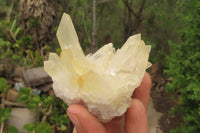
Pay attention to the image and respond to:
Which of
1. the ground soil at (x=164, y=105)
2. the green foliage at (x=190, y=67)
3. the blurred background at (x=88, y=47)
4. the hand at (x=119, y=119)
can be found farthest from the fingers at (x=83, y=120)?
the ground soil at (x=164, y=105)

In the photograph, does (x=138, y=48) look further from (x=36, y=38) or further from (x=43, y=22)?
(x=36, y=38)

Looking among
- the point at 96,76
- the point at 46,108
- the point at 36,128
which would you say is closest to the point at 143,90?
the point at 96,76

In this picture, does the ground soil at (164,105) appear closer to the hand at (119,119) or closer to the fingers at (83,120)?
the hand at (119,119)

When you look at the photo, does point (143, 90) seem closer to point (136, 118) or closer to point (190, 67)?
point (136, 118)

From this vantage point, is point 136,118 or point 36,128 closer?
point 136,118

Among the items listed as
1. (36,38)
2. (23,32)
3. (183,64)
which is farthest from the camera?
(23,32)

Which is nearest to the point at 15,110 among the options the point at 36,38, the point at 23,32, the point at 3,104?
the point at 3,104

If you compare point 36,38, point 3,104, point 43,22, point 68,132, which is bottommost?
point 68,132
